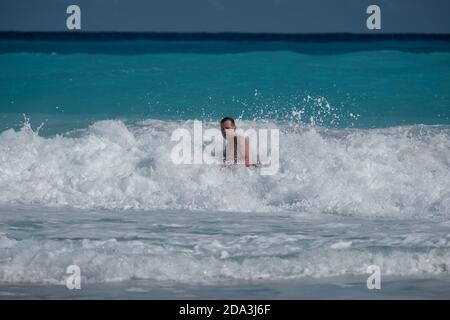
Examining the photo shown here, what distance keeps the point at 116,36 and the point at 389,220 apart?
334cm

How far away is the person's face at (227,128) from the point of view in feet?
18.3

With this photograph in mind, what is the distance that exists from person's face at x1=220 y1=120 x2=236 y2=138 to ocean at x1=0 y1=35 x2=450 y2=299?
0.31 metres

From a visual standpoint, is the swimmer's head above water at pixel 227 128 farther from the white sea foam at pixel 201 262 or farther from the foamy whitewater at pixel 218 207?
the white sea foam at pixel 201 262

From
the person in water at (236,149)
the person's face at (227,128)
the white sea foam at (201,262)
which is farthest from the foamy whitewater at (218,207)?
the person's face at (227,128)

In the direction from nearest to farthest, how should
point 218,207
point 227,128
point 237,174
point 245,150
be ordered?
1. point 218,207
2. point 237,174
3. point 245,150
4. point 227,128

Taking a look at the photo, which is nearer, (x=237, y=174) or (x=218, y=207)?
(x=218, y=207)

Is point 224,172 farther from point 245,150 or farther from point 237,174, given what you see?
point 245,150

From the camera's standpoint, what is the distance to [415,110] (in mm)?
6789

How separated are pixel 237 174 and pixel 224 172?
11 cm

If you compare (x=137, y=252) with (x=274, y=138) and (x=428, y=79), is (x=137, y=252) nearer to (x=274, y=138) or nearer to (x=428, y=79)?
(x=274, y=138)

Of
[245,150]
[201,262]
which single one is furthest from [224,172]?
[201,262]

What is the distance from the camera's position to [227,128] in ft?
18.6
